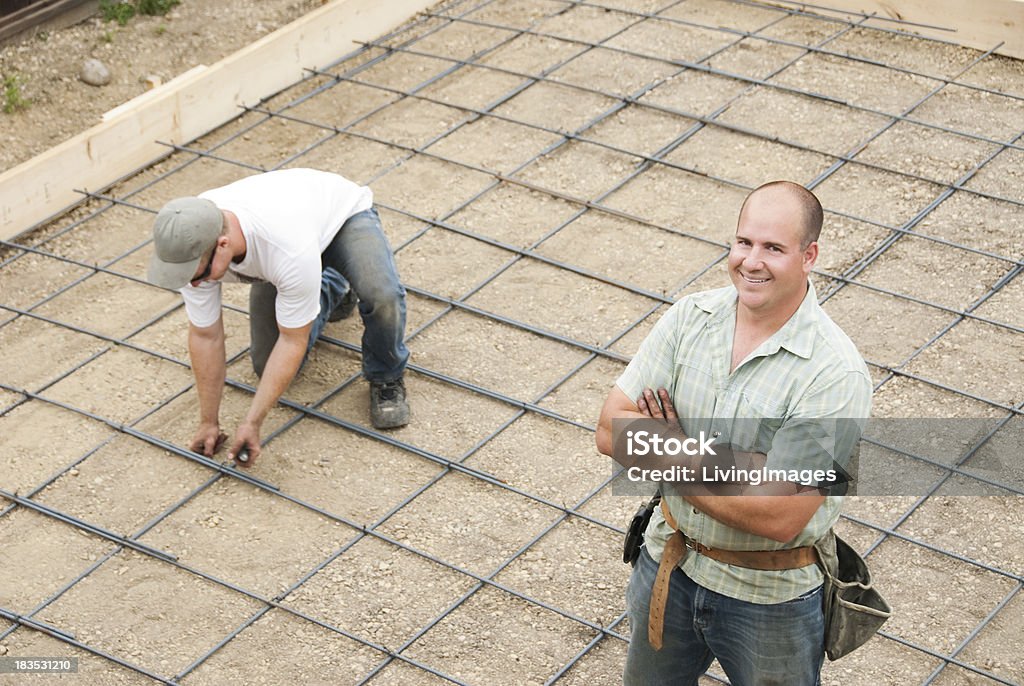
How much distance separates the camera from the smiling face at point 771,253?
2.08 m

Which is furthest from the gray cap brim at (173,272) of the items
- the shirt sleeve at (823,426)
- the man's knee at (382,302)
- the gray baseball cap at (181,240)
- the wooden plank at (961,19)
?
the wooden plank at (961,19)

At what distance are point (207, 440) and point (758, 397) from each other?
6.80ft

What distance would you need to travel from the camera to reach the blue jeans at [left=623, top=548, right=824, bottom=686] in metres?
2.19

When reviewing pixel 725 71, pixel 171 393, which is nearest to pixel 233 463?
pixel 171 393

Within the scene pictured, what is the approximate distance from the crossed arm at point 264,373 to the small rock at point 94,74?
126 inches

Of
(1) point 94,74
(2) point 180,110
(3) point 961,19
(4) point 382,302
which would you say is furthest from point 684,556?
(1) point 94,74

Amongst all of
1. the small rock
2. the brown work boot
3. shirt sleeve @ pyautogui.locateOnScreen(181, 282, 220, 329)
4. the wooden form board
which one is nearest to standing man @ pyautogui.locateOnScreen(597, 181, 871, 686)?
shirt sleeve @ pyautogui.locateOnScreen(181, 282, 220, 329)

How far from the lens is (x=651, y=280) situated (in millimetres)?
4508

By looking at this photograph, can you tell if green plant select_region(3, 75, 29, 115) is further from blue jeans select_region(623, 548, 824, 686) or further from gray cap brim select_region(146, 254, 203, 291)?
blue jeans select_region(623, 548, 824, 686)

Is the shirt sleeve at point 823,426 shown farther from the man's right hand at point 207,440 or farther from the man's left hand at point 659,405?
the man's right hand at point 207,440

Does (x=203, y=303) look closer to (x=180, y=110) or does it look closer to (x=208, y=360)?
(x=208, y=360)

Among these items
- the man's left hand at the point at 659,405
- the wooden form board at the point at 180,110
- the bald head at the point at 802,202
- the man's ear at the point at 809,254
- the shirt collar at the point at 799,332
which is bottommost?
the wooden form board at the point at 180,110

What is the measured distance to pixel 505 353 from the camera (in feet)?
13.9

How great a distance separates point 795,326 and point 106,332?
9.61 ft
